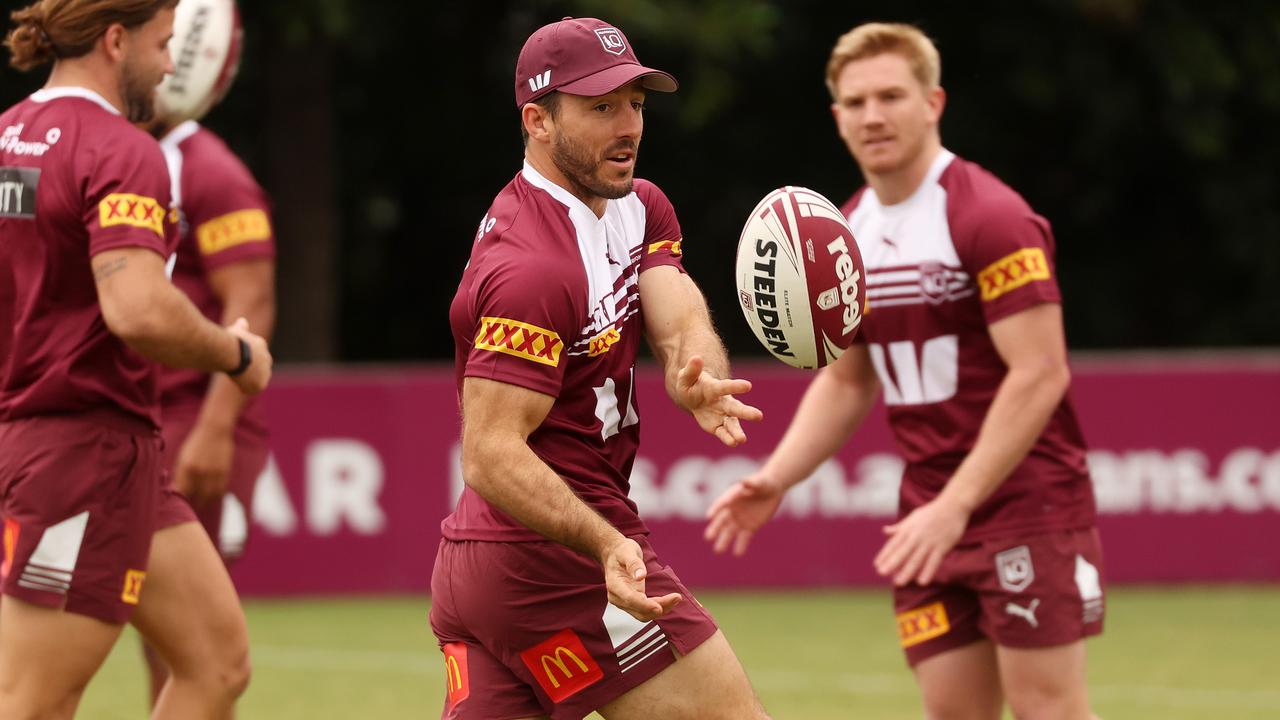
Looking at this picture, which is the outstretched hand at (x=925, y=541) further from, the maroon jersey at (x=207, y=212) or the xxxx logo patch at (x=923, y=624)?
the maroon jersey at (x=207, y=212)

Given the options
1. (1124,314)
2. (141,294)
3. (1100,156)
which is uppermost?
(141,294)

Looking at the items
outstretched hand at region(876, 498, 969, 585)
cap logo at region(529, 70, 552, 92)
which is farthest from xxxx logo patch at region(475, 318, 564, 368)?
outstretched hand at region(876, 498, 969, 585)

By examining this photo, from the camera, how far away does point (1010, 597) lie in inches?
217

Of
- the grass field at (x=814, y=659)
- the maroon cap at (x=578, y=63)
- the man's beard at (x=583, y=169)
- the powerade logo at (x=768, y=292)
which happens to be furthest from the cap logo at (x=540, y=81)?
the grass field at (x=814, y=659)

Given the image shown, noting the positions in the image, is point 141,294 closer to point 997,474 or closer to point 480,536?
point 480,536

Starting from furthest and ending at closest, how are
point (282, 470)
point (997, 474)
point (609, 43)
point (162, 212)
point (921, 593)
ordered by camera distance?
point (282, 470) < point (921, 593) < point (997, 474) < point (162, 212) < point (609, 43)

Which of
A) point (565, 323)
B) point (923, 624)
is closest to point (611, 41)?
point (565, 323)

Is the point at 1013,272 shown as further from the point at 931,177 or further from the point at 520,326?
the point at 520,326

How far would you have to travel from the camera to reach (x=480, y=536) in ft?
14.9

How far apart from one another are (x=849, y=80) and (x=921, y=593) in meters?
1.64

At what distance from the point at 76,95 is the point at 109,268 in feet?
1.74

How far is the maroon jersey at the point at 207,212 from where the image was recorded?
6.27m

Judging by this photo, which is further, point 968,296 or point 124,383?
point 968,296

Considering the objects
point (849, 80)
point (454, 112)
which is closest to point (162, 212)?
point (849, 80)
